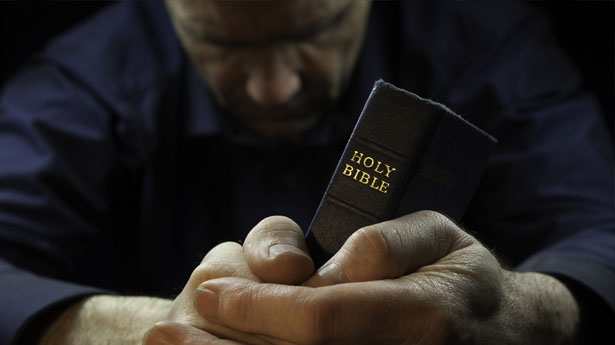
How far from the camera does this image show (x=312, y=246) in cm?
49

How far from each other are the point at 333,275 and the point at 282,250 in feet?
0.13

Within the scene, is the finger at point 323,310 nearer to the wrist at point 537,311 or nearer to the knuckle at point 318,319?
the knuckle at point 318,319

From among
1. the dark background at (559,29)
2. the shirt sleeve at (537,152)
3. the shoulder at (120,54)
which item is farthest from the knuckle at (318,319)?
the dark background at (559,29)

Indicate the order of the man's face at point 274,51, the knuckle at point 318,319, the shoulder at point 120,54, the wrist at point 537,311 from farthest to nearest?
the shoulder at point 120,54 < the man's face at point 274,51 < the wrist at point 537,311 < the knuckle at point 318,319

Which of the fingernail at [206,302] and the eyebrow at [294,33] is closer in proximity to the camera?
the fingernail at [206,302]

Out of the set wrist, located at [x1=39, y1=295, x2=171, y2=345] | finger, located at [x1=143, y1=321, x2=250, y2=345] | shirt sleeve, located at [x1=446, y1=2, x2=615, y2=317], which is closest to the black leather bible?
finger, located at [x1=143, y1=321, x2=250, y2=345]

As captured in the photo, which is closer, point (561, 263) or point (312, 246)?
point (312, 246)

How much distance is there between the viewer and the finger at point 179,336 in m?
0.45

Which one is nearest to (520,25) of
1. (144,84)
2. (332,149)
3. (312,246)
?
(332,149)

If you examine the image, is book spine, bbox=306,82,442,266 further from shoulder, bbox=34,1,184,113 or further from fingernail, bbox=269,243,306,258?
shoulder, bbox=34,1,184,113

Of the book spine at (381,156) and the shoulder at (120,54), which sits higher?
the book spine at (381,156)

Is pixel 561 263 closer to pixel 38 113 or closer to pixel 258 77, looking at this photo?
pixel 258 77

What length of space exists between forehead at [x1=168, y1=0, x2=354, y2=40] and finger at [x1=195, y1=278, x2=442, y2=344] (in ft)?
1.45

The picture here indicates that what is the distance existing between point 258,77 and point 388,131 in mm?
432
